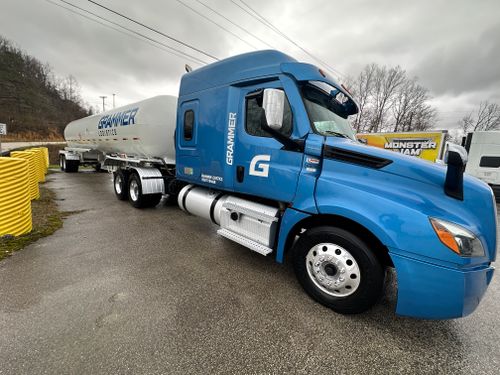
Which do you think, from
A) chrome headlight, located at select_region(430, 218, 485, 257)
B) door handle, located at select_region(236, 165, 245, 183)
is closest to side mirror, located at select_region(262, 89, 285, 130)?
door handle, located at select_region(236, 165, 245, 183)

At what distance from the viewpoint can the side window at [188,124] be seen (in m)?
4.30

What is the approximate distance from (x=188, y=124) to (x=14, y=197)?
315cm

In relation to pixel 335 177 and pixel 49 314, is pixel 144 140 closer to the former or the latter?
pixel 49 314

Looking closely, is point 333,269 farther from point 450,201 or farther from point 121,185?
point 121,185

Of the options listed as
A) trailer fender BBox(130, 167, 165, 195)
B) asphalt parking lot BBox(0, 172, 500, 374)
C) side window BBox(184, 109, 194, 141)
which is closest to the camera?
asphalt parking lot BBox(0, 172, 500, 374)

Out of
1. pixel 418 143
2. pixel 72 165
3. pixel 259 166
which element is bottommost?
pixel 72 165

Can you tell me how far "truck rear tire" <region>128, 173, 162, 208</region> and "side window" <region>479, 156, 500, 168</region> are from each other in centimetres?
1562

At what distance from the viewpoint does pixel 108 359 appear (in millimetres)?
1819

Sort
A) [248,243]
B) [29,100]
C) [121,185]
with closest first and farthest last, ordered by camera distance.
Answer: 1. [248,243]
2. [121,185]
3. [29,100]

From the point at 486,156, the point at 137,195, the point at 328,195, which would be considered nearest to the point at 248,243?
the point at 328,195

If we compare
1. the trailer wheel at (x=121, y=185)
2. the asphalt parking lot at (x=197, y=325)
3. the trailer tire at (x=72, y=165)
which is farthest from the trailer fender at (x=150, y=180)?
the trailer tire at (x=72, y=165)

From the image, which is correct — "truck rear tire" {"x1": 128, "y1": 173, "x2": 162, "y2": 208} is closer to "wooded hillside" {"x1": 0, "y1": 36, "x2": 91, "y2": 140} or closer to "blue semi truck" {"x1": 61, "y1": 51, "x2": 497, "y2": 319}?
"blue semi truck" {"x1": 61, "y1": 51, "x2": 497, "y2": 319}

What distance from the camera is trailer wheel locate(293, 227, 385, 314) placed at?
2234 millimetres

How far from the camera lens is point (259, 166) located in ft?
10.2
